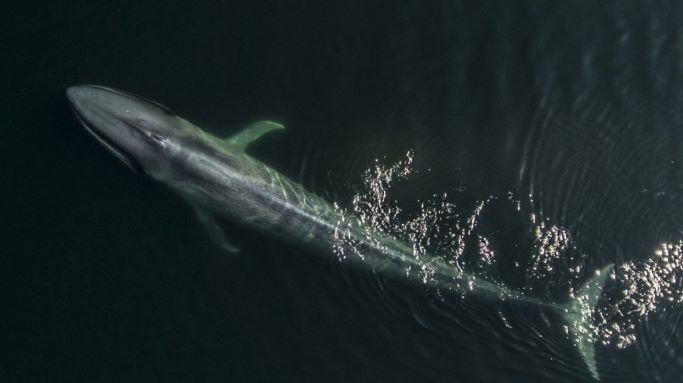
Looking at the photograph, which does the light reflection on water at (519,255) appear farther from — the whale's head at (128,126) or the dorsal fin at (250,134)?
the whale's head at (128,126)

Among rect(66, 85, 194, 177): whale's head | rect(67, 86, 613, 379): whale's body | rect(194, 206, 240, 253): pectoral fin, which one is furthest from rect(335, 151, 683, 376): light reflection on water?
rect(66, 85, 194, 177): whale's head

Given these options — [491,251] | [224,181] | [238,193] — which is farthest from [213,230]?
[491,251]

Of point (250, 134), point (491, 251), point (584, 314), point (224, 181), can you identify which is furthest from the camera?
point (250, 134)

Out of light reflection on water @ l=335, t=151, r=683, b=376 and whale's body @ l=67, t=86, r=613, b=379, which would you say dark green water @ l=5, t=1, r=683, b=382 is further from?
whale's body @ l=67, t=86, r=613, b=379

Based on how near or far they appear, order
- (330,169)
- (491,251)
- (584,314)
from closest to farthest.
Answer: (584,314) → (491,251) → (330,169)

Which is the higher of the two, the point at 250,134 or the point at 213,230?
the point at 250,134

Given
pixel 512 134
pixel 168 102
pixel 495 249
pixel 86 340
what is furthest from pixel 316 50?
pixel 86 340

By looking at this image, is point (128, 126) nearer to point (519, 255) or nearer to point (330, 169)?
point (330, 169)

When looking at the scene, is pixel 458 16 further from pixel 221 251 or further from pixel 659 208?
pixel 221 251
